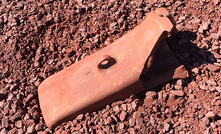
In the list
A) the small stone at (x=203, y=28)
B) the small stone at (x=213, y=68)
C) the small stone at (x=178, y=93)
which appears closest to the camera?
the small stone at (x=178, y=93)

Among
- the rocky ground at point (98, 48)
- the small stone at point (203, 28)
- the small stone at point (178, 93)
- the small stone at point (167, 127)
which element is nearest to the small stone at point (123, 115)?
the rocky ground at point (98, 48)

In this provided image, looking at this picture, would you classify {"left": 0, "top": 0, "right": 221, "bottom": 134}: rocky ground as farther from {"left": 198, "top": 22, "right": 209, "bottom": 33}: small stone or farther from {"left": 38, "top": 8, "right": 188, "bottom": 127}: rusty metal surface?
{"left": 38, "top": 8, "right": 188, "bottom": 127}: rusty metal surface

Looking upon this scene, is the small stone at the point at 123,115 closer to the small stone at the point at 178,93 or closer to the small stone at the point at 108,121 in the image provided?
the small stone at the point at 108,121

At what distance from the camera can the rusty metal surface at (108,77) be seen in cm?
251

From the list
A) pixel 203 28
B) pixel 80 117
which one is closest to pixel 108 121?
pixel 80 117

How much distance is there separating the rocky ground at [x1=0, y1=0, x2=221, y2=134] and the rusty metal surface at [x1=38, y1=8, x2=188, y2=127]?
167mm

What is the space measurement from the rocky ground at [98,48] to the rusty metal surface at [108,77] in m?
0.17

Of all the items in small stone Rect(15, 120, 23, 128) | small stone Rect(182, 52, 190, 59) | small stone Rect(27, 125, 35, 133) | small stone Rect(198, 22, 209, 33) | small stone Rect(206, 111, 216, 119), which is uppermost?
small stone Rect(198, 22, 209, 33)

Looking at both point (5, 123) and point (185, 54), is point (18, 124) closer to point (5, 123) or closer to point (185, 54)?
point (5, 123)

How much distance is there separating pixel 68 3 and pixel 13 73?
1473 mm

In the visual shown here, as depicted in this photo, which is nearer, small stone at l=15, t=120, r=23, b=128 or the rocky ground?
the rocky ground

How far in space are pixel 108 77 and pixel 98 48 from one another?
35.9 inches

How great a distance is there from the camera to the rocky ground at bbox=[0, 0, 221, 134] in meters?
2.65

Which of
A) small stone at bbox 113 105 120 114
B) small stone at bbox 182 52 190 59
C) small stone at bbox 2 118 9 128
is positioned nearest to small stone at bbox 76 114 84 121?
small stone at bbox 113 105 120 114
